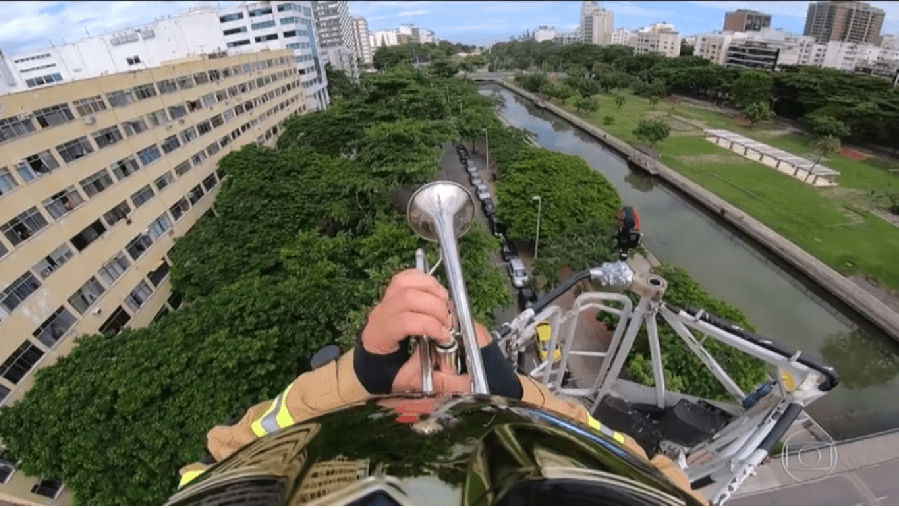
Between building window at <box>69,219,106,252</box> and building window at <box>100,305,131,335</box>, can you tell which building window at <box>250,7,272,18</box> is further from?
building window at <box>100,305,131,335</box>

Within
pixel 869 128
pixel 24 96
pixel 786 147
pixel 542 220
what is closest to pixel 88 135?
pixel 24 96

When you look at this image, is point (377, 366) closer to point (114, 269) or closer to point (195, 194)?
point (114, 269)

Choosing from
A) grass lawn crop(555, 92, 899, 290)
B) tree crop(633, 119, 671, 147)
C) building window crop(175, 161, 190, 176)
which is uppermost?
building window crop(175, 161, 190, 176)

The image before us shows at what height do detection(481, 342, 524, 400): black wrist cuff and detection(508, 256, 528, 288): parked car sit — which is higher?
detection(481, 342, 524, 400): black wrist cuff

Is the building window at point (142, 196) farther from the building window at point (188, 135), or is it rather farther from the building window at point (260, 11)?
the building window at point (260, 11)

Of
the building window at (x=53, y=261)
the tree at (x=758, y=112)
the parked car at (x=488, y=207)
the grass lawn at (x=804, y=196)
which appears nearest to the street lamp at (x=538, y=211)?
the parked car at (x=488, y=207)

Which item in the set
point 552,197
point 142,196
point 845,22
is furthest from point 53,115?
point 845,22

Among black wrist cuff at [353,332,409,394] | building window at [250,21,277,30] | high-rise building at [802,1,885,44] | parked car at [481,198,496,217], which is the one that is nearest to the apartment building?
black wrist cuff at [353,332,409,394]
